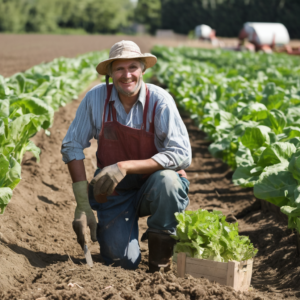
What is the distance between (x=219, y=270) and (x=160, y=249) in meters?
0.57

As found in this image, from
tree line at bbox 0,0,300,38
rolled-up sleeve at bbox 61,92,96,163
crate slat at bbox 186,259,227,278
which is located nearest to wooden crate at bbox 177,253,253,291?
crate slat at bbox 186,259,227,278

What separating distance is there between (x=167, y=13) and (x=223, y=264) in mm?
77316

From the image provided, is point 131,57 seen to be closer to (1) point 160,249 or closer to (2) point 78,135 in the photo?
(2) point 78,135

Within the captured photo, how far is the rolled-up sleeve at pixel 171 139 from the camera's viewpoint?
2760mm

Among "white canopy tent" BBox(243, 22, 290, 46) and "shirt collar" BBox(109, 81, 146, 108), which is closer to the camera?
"shirt collar" BBox(109, 81, 146, 108)

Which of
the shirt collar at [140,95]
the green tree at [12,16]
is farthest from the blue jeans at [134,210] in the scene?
the green tree at [12,16]

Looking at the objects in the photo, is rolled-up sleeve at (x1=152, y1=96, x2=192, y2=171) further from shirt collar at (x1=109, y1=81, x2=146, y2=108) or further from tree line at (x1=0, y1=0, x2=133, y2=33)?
tree line at (x1=0, y1=0, x2=133, y2=33)

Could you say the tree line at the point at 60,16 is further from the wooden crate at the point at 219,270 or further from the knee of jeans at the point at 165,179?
the wooden crate at the point at 219,270

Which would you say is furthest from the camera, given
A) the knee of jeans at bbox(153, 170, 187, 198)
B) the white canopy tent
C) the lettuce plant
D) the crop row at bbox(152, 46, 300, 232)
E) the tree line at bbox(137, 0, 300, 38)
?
the tree line at bbox(137, 0, 300, 38)

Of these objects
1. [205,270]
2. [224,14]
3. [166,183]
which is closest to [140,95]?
[166,183]

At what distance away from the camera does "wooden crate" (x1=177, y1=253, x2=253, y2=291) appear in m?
2.26

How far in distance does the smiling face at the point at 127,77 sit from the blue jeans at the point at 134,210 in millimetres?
575

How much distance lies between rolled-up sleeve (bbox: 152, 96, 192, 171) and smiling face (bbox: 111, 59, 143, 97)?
21cm

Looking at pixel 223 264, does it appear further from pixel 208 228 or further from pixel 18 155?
pixel 18 155
